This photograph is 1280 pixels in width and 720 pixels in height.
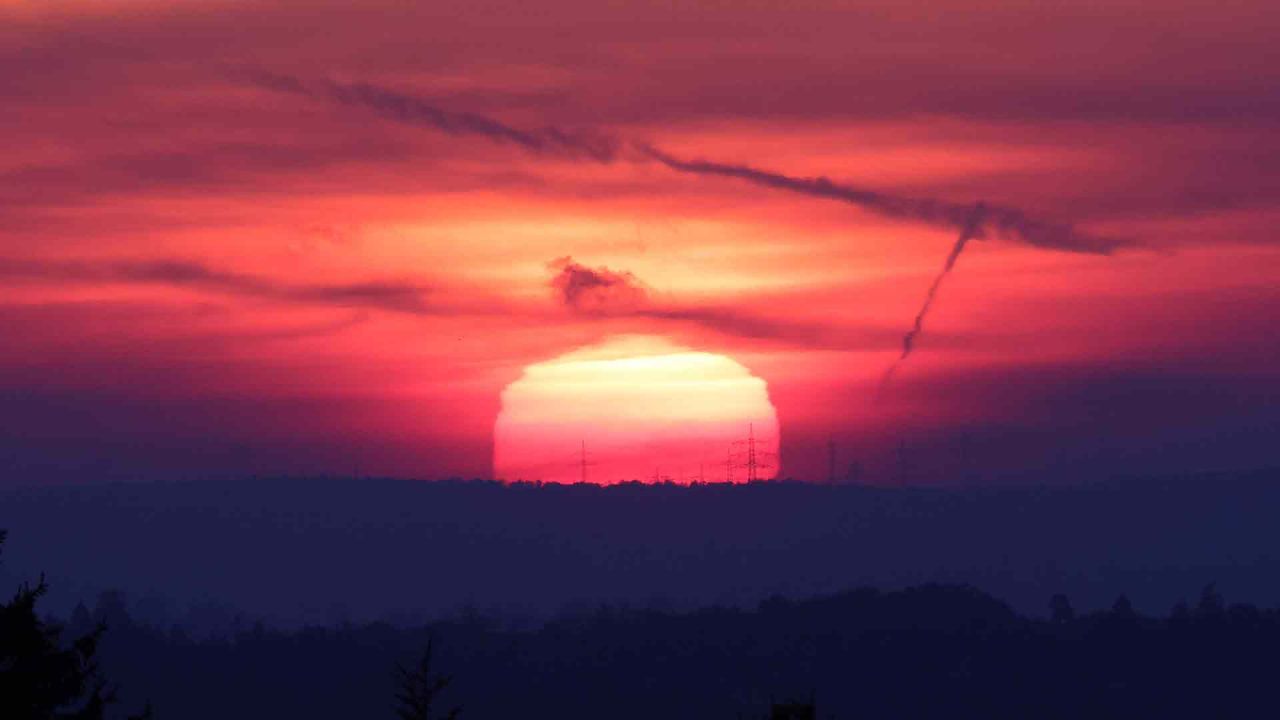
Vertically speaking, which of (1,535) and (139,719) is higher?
A: (1,535)

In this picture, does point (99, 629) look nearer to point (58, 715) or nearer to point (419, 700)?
point (58, 715)

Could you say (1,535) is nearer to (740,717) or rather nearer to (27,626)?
(27,626)

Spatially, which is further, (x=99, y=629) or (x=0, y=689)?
(x=99, y=629)

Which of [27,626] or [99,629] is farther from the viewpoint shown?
[99,629]

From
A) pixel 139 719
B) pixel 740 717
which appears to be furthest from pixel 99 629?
pixel 740 717

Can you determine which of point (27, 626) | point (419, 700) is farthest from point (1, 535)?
point (419, 700)

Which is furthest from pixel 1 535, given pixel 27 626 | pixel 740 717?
pixel 740 717

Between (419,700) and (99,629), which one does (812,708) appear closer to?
(419,700)
